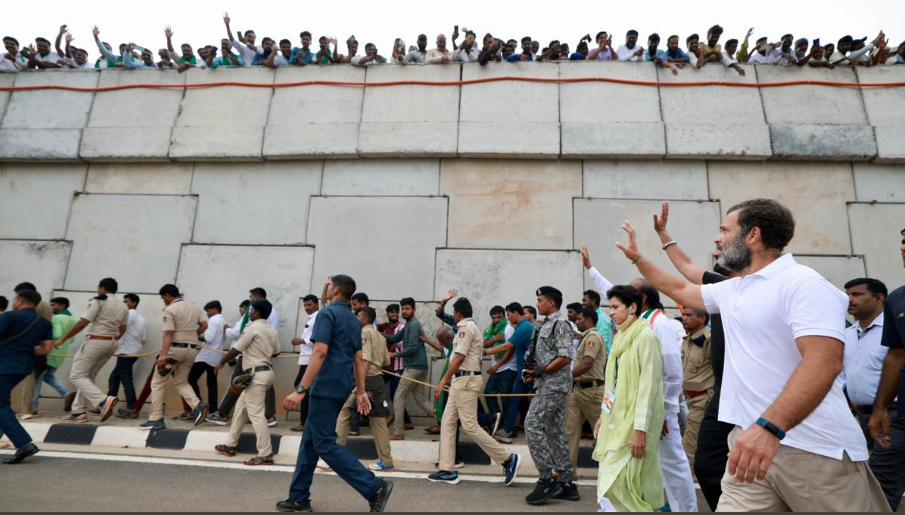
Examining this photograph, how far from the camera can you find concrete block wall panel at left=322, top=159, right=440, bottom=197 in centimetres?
886

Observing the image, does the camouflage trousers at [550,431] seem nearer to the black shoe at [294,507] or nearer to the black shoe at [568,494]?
the black shoe at [568,494]

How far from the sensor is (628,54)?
9.41 m

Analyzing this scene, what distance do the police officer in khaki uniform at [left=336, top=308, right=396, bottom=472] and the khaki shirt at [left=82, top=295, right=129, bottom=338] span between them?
388 centimetres

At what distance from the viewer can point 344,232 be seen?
873 centimetres

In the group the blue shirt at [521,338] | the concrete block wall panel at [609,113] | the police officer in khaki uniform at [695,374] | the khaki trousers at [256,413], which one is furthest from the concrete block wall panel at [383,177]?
the police officer in khaki uniform at [695,374]

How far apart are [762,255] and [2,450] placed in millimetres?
7933

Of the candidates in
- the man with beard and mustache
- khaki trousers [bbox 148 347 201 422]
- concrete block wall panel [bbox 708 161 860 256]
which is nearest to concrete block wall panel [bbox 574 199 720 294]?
concrete block wall panel [bbox 708 161 860 256]

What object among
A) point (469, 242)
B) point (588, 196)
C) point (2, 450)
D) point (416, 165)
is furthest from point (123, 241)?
point (588, 196)

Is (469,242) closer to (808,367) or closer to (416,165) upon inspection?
(416,165)

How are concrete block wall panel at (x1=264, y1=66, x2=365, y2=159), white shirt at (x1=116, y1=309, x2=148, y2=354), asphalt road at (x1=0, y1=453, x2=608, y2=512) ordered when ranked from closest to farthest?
1. asphalt road at (x1=0, y1=453, x2=608, y2=512)
2. white shirt at (x1=116, y1=309, x2=148, y2=354)
3. concrete block wall panel at (x1=264, y1=66, x2=365, y2=159)

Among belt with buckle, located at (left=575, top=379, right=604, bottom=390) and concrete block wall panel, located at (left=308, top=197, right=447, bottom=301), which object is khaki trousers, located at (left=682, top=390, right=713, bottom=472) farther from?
concrete block wall panel, located at (left=308, top=197, right=447, bottom=301)

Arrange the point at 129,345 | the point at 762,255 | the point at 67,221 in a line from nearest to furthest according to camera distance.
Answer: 1. the point at 762,255
2. the point at 129,345
3. the point at 67,221

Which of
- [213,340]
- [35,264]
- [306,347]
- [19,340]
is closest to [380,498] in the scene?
[306,347]

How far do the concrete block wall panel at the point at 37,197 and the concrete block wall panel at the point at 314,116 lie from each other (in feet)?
11.9
